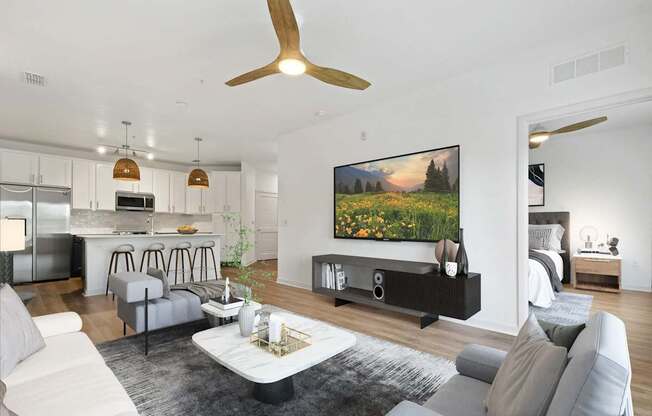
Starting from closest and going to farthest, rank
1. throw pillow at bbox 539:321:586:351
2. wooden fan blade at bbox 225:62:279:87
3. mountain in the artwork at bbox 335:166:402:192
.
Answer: throw pillow at bbox 539:321:586:351, wooden fan blade at bbox 225:62:279:87, mountain in the artwork at bbox 335:166:402:192

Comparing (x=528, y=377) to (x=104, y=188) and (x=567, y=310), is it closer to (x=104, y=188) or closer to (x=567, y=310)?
(x=567, y=310)

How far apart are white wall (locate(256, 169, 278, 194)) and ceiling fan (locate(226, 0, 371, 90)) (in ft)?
21.4

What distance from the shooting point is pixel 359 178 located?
4746mm

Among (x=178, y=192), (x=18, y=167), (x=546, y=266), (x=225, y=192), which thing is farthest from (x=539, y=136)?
(x=18, y=167)

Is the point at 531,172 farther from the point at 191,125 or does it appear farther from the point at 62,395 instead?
the point at 62,395

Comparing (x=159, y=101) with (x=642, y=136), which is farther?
(x=642, y=136)

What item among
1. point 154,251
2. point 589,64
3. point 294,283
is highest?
point 589,64

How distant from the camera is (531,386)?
1048mm

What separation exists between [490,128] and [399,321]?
7.67 ft

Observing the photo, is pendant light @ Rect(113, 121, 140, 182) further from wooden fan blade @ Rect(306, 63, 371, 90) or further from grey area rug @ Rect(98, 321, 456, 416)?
wooden fan blade @ Rect(306, 63, 371, 90)

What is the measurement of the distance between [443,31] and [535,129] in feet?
8.06

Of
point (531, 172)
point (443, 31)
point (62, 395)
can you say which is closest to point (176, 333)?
point (62, 395)

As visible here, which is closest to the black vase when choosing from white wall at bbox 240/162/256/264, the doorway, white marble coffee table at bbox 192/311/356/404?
white marble coffee table at bbox 192/311/356/404

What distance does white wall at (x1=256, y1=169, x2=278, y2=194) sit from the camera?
9160 millimetres
